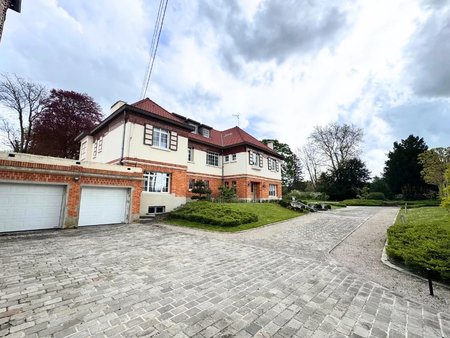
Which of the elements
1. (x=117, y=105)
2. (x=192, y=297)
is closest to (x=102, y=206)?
(x=117, y=105)

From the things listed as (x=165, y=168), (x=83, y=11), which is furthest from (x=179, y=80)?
(x=165, y=168)

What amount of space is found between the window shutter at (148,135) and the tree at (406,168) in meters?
37.7

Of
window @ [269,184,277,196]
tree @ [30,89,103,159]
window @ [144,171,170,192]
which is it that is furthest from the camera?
window @ [269,184,277,196]

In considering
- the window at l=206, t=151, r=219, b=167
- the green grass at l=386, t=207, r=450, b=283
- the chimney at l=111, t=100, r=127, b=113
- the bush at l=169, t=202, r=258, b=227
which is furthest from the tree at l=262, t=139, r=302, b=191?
the green grass at l=386, t=207, r=450, b=283

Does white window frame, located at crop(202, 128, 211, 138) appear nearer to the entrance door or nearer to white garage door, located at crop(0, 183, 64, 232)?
the entrance door

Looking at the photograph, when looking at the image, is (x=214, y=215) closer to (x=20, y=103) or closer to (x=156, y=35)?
(x=156, y=35)

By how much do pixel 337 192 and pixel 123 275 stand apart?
35.9m

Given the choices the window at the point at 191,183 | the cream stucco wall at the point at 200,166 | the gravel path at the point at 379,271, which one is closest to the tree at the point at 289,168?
the cream stucco wall at the point at 200,166

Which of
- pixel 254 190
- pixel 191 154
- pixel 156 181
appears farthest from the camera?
pixel 254 190

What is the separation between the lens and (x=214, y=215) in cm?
1189

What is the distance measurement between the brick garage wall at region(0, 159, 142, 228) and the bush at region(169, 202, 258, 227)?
10.1ft

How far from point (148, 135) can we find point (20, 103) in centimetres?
1657

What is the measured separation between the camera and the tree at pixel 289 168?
43.6m

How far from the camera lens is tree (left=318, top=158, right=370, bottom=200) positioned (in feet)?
109
